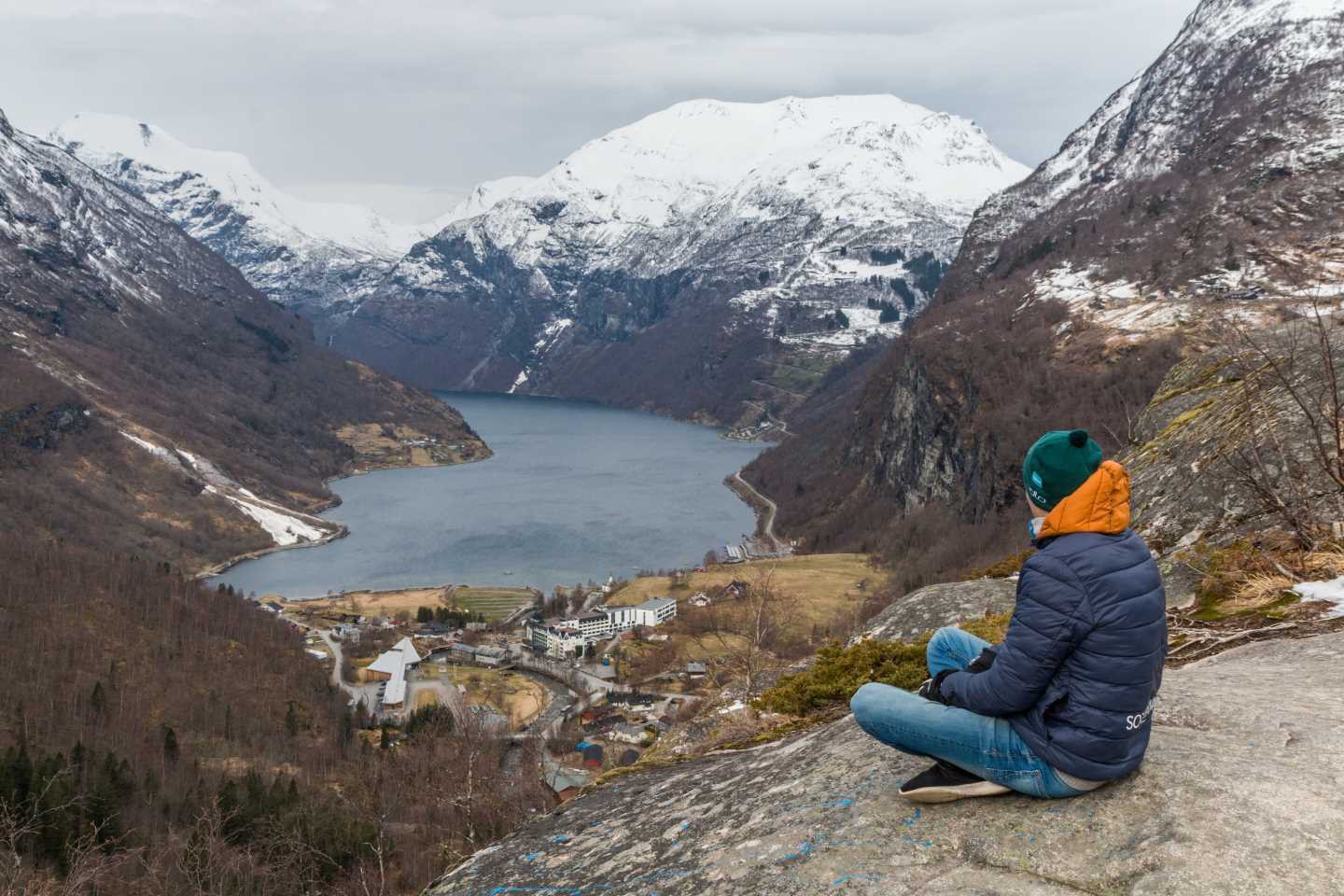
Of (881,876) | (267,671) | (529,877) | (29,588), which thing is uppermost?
(881,876)

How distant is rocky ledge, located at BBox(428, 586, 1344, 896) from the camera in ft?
15.3

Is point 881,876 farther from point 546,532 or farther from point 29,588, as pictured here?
point 546,532

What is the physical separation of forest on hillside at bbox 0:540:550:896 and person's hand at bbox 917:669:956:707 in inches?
401

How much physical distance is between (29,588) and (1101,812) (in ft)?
396

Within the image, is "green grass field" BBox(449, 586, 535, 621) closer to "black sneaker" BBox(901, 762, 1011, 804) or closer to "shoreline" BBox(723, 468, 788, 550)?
"shoreline" BBox(723, 468, 788, 550)

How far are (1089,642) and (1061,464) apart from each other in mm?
1049

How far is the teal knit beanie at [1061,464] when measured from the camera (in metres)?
5.44

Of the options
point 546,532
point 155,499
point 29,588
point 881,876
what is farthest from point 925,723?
point 155,499

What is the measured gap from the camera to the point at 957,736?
18.1 feet

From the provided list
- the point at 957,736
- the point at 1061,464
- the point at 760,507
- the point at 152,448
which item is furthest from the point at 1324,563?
the point at 152,448

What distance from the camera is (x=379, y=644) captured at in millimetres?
101562

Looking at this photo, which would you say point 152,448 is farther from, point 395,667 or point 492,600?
point 395,667

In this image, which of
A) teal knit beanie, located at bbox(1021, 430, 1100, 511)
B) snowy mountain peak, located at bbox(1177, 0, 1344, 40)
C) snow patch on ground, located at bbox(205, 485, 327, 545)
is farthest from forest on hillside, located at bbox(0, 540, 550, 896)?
snowy mountain peak, located at bbox(1177, 0, 1344, 40)

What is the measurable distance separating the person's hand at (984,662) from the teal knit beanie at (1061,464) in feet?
3.33
